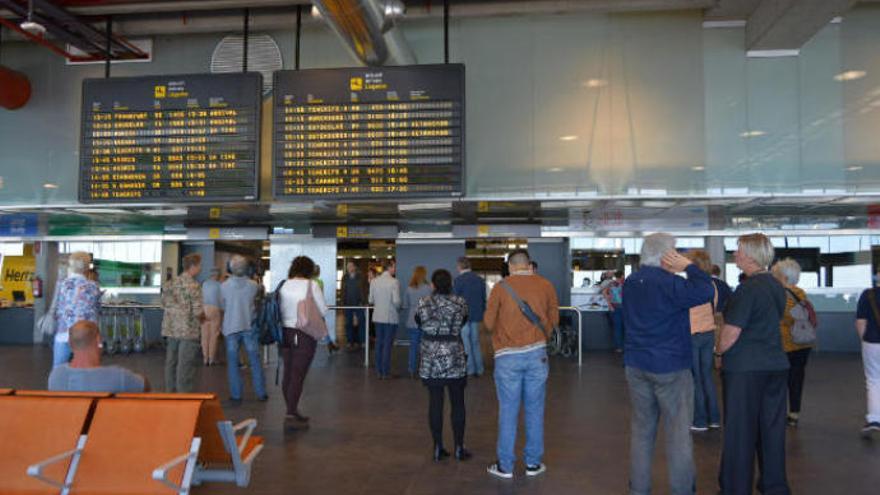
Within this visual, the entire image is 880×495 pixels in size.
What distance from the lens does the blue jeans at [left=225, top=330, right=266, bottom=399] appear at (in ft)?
24.4

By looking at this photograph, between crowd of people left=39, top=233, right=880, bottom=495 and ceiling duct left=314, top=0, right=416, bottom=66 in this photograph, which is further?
ceiling duct left=314, top=0, right=416, bottom=66

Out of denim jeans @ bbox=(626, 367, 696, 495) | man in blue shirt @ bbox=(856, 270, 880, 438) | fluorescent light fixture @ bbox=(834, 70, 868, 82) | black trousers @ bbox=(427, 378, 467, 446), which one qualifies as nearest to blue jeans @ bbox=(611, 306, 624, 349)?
fluorescent light fixture @ bbox=(834, 70, 868, 82)

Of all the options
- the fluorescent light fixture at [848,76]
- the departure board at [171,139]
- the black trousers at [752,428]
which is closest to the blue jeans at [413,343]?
the departure board at [171,139]

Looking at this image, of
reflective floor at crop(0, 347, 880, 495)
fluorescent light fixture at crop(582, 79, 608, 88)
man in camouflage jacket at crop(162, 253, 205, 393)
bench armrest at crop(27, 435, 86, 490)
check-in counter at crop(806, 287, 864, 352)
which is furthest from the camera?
check-in counter at crop(806, 287, 864, 352)

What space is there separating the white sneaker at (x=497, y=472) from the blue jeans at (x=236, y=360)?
3597 millimetres

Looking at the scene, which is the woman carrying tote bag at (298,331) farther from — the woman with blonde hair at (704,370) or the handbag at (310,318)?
the woman with blonde hair at (704,370)

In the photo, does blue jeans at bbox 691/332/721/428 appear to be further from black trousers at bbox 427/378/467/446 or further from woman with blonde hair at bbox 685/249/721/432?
black trousers at bbox 427/378/467/446

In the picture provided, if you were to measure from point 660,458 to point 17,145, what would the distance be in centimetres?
1028

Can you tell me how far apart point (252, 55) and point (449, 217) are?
182 inches

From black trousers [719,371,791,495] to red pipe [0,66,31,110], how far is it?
34.8ft

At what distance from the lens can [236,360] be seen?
7461mm

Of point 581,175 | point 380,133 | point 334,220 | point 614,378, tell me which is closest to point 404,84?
point 380,133

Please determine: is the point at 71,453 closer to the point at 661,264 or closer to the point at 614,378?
the point at 661,264

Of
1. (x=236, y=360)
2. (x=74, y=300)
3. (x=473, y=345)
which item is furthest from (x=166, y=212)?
(x=74, y=300)
